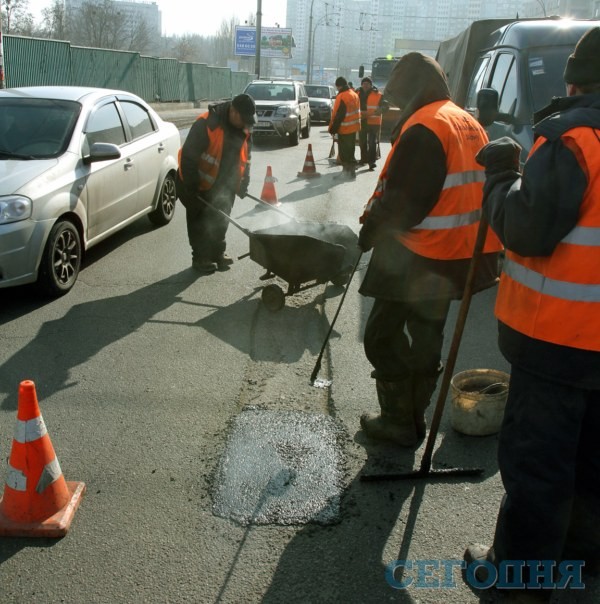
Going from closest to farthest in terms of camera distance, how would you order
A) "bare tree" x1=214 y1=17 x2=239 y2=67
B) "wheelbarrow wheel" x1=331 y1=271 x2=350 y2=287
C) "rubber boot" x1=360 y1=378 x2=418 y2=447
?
"rubber boot" x1=360 y1=378 x2=418 y2=447 < "wheelbarrow wheel" x1=331 y1=271 x2=350 y2=287 < "bare tree" x1=214 y1=17 x2=239 y2=67

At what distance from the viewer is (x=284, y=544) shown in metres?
3.01

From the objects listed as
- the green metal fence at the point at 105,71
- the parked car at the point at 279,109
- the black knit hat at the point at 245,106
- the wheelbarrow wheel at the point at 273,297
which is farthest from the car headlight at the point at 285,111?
the wheelbarrow wheel at the point at 273,297

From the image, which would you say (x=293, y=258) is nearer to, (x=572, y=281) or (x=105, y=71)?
(x=572, y=281)

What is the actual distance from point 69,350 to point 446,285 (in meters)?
2.94

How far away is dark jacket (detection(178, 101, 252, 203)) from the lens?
6613 mm

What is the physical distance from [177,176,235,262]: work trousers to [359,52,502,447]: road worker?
3.58 m

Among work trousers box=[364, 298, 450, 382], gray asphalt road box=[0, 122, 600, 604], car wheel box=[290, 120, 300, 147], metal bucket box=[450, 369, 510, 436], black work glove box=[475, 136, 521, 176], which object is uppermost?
black work glove box=[475, 136, 521, 176]

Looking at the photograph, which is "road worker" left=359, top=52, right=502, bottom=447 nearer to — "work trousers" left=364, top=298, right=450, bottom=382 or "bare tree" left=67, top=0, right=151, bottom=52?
"work trousers" left=364, top=298, right=450, bottom=382

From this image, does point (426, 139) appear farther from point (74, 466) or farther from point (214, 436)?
point (74, 466)

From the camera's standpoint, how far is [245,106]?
21.5 feet

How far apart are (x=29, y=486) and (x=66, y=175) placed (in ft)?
12.8

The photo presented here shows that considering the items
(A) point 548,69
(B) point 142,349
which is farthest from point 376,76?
(B) point 142,349

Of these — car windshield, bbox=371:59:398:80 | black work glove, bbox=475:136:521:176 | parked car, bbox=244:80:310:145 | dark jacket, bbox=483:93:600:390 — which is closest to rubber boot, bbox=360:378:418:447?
dark jacket, bbox=483:93:600:390

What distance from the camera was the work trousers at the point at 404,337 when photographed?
11.6 feet
